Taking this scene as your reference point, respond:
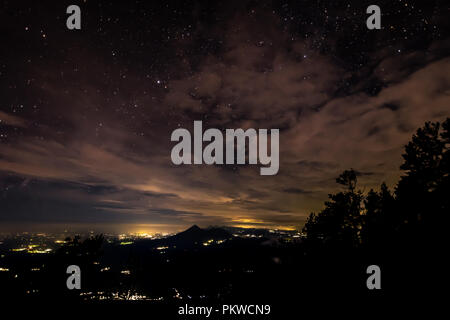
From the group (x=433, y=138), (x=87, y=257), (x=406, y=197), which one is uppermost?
(x=433, y=138)

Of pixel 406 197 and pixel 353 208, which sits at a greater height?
pixel 406 197

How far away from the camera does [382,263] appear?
54.2 ft

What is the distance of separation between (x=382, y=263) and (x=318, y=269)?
538cm

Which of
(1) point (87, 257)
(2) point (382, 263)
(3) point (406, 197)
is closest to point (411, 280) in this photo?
(2) point (382, 263)

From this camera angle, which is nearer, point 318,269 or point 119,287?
point 318,269

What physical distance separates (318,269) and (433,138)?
14230 mm
